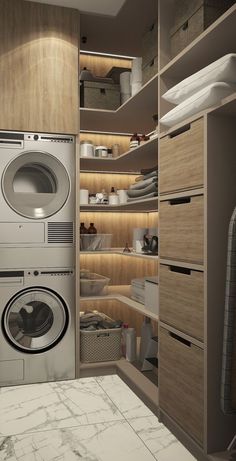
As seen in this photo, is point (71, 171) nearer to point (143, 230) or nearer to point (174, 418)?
point (143, 230)

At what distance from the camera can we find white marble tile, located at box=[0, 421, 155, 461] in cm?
206

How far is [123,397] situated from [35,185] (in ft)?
5.34

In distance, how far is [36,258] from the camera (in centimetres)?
311

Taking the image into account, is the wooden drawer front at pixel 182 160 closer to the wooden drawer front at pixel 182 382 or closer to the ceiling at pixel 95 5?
the wooden drawer front at pixel 182 382

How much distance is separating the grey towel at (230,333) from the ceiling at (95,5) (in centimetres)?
203

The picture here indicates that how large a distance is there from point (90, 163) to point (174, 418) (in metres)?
2.13

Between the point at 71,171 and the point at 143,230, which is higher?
the point at 71,171

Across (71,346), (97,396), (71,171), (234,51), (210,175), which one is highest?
(234,51)

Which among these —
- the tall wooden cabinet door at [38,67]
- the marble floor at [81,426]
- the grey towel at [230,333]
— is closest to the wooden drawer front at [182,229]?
the grey towel at [230,333]

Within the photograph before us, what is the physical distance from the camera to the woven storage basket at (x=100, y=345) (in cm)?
326

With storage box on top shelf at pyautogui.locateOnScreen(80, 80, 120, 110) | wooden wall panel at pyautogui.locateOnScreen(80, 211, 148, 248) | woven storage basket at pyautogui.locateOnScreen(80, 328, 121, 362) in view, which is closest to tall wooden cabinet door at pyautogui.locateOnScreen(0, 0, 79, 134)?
storage box on top shelf at pyautogui.locateOnScreen(80, 80, 120, 110)

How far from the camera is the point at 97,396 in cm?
284

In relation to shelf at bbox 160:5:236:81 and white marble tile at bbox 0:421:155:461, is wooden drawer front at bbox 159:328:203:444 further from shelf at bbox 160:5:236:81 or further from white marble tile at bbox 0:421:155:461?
shelf at bbox 160:5:236:81

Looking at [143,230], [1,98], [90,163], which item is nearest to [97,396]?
[143,230]
